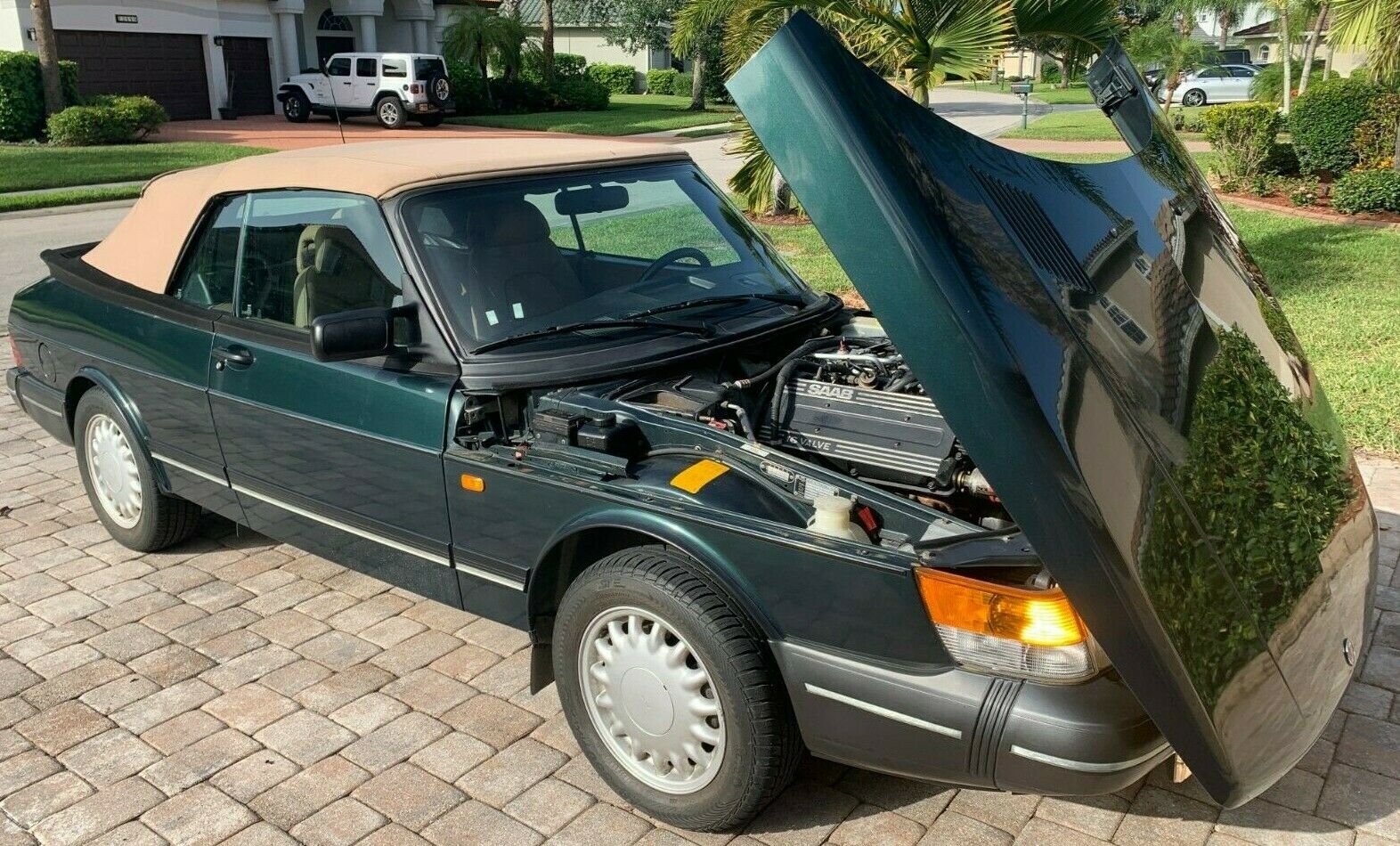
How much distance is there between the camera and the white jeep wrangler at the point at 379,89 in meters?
31.0

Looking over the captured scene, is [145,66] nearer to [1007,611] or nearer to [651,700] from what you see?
[651,700]

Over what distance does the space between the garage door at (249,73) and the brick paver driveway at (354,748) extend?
32573mm

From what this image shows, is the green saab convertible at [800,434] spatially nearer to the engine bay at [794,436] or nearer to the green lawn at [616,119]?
the engine bay at [794,436]

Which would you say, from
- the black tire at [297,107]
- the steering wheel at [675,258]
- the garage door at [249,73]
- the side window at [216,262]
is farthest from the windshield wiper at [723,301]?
the garage door at [249,73]

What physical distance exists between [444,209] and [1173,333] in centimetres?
241

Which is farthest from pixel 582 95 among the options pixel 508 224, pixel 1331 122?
pixel 508 224

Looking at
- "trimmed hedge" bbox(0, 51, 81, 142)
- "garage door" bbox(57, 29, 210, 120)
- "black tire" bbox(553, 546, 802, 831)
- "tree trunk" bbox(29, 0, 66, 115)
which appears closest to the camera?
"black tire" bbox(553, 546, 802, 831)

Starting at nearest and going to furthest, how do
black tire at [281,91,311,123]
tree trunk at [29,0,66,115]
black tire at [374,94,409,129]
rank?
tree trunk at [29,0,66,115], black tire at [374,94,409,129], black tire at [281,91,311,123]

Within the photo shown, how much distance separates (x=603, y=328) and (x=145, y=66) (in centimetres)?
3199

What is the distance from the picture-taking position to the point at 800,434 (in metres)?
3.68

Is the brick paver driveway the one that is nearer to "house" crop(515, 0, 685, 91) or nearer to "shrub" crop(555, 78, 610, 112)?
"shrub" crop(555, 78, 610, 112)

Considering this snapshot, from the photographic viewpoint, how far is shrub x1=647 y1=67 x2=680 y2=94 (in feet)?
166

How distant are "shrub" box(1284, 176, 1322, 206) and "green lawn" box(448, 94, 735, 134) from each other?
48.2 feet

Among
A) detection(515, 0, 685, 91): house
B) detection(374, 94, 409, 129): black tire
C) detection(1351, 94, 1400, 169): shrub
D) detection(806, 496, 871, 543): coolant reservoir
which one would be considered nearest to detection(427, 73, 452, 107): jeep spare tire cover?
detection(374, 94, 409, 129): black tire
